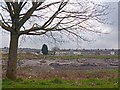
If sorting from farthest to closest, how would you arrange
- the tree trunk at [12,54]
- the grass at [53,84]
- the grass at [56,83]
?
the tree trunk at [12,54], the grass at [56,83], the grass at [53,84]

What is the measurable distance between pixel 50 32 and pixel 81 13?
6.42ft

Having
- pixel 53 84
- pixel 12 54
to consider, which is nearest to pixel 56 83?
pixel 53 84

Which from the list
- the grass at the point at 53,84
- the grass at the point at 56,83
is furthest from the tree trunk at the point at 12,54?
the grass at the point at 53,84

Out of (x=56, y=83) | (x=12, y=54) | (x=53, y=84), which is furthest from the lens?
(x=12, y=54)

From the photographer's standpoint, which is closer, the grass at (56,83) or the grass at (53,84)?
the grass at (53,84)

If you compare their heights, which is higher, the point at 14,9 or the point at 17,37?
the point at 14,9

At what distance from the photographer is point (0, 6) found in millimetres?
15062

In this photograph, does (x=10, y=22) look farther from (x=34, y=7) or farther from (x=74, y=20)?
(x=74, y=20)

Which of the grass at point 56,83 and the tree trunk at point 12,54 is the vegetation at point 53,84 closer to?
the grass at point 56,83

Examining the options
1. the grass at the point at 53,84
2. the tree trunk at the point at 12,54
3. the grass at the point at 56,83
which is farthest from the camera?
the tree trunk at the point at 12,54

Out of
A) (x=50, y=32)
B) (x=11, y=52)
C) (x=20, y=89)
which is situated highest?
(x=50, y=32)

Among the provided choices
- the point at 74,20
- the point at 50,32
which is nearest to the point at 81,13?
Answer: the point at 74,20

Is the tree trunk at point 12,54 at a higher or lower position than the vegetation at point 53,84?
higher

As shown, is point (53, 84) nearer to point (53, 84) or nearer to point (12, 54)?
point (53, 84)
